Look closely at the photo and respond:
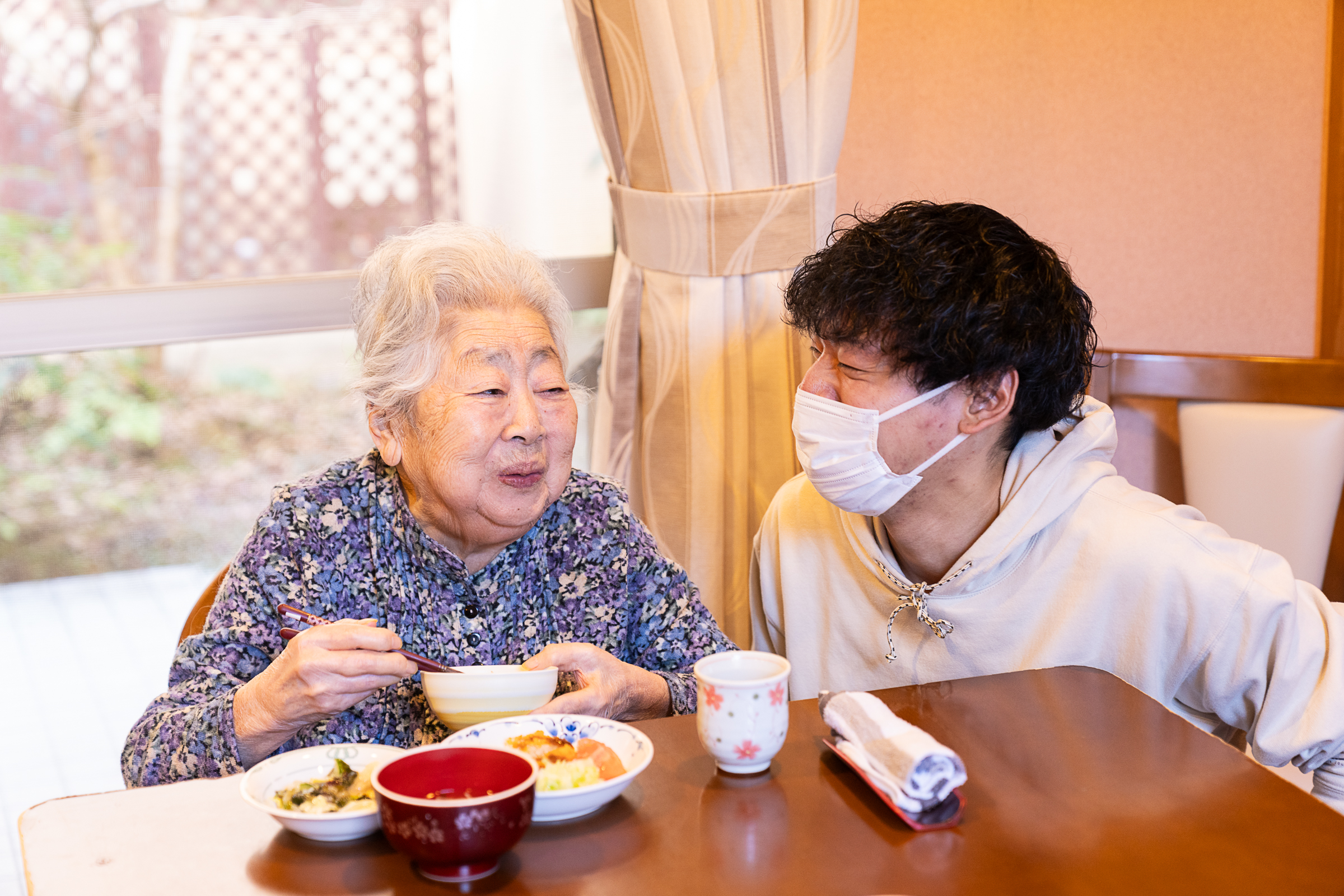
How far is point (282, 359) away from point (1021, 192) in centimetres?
199

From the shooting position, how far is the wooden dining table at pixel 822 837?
94 cm

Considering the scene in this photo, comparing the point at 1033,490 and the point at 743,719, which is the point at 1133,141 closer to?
the point at 1033,490

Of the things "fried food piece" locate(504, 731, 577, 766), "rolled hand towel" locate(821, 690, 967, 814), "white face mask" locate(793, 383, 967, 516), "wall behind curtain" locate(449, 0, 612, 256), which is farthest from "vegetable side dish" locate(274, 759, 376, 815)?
"wall behind curtain" locate(449, 0, 612, 256)

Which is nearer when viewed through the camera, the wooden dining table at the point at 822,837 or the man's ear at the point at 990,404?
the wooden dining table at the point at 822,837

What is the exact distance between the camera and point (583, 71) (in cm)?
230

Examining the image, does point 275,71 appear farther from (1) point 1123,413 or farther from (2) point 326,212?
(1) point 1123,413

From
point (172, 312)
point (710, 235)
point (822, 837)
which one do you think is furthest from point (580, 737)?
point (172, 312)

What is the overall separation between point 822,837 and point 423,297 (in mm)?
882

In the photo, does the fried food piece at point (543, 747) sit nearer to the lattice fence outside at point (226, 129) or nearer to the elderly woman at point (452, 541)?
the elderly woman at point (452, 541)

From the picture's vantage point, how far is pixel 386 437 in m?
1.57

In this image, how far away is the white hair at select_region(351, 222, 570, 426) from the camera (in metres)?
1.52

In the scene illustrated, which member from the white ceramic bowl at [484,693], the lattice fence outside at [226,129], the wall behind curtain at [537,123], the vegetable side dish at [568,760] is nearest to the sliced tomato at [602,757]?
the vegetable side dish at [568,760]

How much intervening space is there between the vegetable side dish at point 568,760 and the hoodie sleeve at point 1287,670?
33.1 inches

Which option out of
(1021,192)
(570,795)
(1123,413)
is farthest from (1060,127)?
(570,795)
